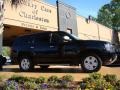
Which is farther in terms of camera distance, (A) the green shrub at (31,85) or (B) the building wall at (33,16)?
(B) the building wall at (33,16)

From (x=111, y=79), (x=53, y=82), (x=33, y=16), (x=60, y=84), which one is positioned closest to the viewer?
(x=60, y=84)

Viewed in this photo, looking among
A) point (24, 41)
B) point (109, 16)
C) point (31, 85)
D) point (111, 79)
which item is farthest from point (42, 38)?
point (109, 16)

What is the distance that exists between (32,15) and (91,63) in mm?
15181

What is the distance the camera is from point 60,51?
16.5 metres

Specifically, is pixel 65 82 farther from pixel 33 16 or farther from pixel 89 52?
pixel 33 16

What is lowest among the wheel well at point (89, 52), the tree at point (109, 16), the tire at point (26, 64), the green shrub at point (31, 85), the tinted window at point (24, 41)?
the green shrub at point (31, 85)

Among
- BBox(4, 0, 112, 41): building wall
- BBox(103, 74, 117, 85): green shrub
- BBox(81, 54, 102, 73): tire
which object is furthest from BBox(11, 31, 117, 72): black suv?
BBox(4, 0, 112, 41): building wall

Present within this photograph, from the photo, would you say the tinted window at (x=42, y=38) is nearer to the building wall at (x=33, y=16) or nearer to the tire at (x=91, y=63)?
the tire at (x=91, y=63)

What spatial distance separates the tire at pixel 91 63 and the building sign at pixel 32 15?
1211cm

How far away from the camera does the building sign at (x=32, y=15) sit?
27.0m

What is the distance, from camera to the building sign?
27050 mm

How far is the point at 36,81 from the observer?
10.8m

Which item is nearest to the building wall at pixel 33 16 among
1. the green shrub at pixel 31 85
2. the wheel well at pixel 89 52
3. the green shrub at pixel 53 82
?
the wheel well at pixel 89 52

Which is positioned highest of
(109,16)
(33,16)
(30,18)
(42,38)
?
(109,16)
